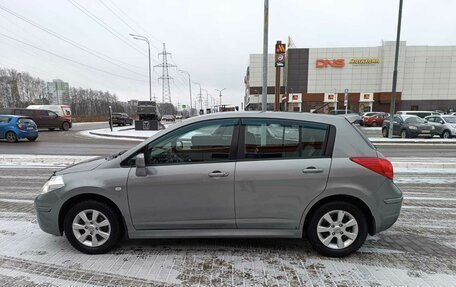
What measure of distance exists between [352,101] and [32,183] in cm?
6664

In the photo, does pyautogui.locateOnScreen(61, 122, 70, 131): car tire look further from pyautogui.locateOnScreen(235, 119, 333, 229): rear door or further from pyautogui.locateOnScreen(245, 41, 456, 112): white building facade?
pyautogui.locateOnScreen(245, 41, 456, 112): white building facade

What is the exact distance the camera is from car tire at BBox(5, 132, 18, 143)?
55.4 ft

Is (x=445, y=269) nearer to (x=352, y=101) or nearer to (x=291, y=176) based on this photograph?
(x=291, y=176)

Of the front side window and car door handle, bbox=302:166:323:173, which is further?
the front side window

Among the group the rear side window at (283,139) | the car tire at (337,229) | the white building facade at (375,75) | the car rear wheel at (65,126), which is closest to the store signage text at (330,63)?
the white building facade at (375,75)

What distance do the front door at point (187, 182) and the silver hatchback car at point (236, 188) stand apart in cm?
1

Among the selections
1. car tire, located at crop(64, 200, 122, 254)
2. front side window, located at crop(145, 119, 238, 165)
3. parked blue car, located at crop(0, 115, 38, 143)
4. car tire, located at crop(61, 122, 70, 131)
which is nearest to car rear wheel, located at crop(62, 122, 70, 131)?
car tire, located at crop(61, 122, 70, 131)

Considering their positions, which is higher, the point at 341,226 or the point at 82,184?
the point at 82,184

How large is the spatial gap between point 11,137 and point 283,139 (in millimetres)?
18779

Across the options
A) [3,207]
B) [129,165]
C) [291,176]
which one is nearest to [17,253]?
[129,165]

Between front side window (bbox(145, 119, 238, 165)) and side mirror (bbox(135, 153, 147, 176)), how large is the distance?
0.09 metres

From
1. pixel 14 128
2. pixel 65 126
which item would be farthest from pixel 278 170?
pixel 65 126

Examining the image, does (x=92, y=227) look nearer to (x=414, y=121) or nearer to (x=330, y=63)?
(x=414, y=121)

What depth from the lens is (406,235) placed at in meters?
4.15
